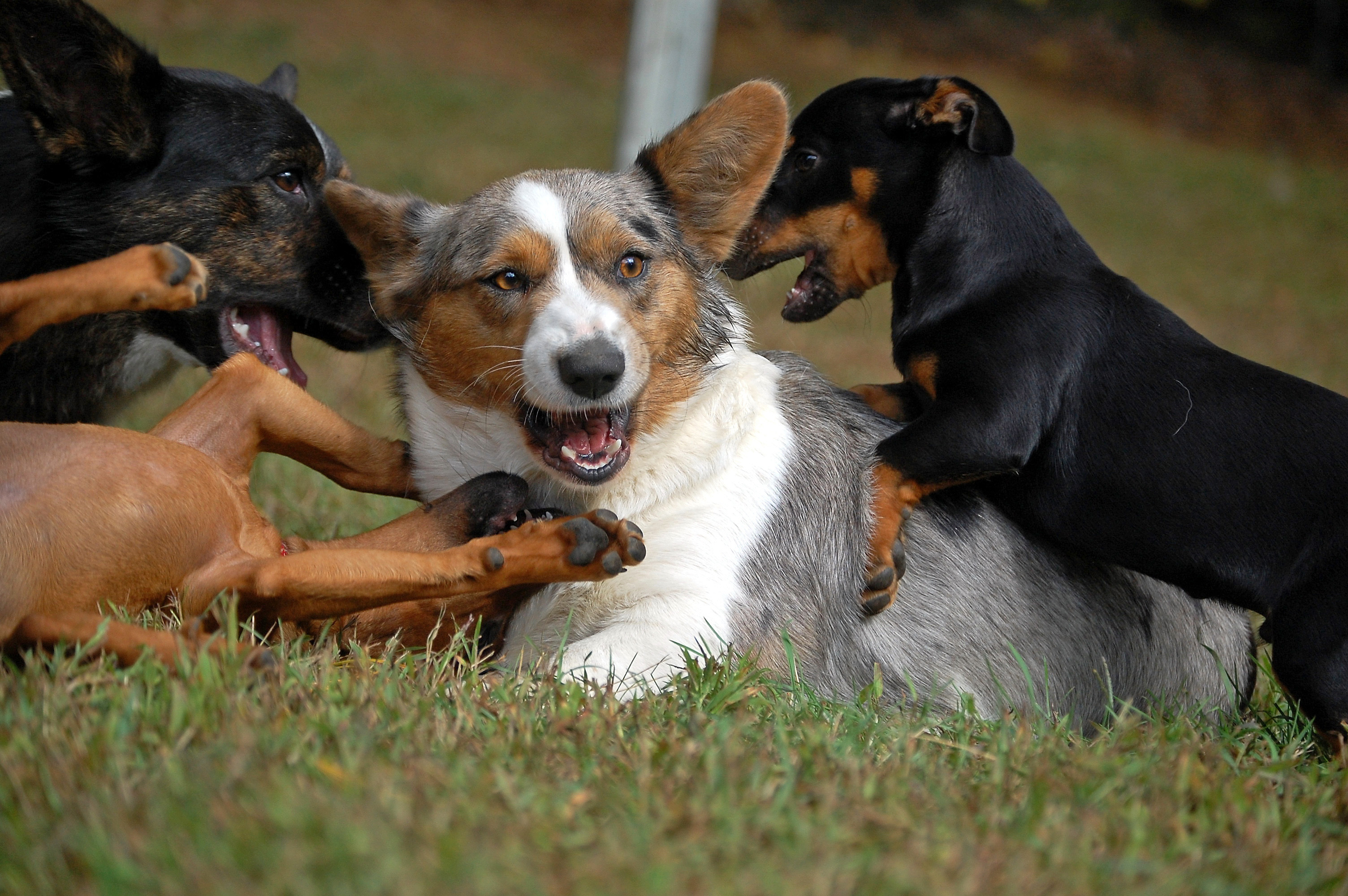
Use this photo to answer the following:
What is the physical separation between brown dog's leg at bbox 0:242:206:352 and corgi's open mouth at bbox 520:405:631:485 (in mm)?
983

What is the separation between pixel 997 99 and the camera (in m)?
20.4

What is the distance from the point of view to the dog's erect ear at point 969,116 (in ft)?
12.3

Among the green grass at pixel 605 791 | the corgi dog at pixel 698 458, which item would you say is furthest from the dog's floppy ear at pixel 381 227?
the green grass at pixel 605 791

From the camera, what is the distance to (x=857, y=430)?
368 cm

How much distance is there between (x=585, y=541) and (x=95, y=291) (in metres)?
1.26

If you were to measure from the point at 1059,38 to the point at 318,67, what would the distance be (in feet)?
47.3

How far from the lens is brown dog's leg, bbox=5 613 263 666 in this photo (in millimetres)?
2469

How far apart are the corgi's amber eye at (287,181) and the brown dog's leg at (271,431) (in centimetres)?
79

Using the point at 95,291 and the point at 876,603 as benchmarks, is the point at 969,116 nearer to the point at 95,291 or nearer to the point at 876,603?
the point at 876,603

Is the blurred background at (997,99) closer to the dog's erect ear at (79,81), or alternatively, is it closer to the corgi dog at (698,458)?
the dog's erect ear at (79,81)

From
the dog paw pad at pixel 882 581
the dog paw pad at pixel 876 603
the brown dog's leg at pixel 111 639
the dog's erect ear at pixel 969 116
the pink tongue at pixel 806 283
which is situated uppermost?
the dog's erect ear at pixel 969 116

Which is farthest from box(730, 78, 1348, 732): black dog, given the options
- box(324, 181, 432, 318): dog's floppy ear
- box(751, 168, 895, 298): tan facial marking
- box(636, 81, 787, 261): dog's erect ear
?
box(324, 181, 432, 318): dog's floppy ear

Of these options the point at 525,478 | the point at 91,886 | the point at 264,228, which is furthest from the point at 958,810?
the point at 264,228

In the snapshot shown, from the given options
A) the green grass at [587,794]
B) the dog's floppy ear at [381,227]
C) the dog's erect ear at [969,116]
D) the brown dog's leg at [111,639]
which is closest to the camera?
the green grass at [587,794]
